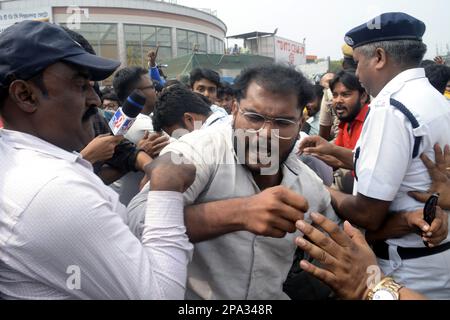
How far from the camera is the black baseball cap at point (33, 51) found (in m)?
1.04

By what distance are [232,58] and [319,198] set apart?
35.9 feet

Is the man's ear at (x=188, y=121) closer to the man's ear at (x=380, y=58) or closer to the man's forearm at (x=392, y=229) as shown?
the man's ear at (x=380, y=58)

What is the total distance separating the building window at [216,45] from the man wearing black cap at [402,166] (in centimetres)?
3135

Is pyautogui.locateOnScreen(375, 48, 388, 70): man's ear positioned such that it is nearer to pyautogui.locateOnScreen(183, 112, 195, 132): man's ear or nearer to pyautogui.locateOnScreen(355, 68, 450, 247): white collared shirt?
pyautogui.locateOnScreen(355, 68, 450, 247): white collared shirt

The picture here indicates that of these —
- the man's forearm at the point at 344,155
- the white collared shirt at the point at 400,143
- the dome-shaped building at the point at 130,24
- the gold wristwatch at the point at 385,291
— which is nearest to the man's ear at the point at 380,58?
the white collared shirt at the point at 400,143

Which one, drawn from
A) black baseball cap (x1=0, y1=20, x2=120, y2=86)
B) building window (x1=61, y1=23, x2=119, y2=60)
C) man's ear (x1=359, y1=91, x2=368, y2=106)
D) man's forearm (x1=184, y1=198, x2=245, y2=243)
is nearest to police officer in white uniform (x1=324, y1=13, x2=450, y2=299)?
man's forearm (x1=184, y1=198, x2=245, y2=243)

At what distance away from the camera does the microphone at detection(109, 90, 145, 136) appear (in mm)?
1982

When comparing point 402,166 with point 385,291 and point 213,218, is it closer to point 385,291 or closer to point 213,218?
point 385,291

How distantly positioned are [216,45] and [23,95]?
1349 inches

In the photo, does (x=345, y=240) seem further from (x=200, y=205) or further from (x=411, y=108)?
(x=411, y=108)

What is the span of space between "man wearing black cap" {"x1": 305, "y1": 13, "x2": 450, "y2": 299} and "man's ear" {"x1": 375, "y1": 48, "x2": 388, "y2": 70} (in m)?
0.02

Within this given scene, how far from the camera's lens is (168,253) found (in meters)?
1.09

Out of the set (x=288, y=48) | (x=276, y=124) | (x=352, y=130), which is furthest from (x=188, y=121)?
(x=288, y=48)
